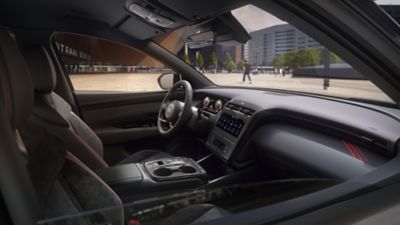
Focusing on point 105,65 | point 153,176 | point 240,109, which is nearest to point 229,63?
A: point 240,109

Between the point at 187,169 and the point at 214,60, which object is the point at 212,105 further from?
the point at 187,169

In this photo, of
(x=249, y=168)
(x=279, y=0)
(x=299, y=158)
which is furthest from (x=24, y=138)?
(x=249, y=168)

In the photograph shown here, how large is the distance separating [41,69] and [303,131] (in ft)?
4.44

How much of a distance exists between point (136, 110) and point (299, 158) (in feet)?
6.08

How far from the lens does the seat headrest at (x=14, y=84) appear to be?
0.82m

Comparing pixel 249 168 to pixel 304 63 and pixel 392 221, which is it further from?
pixel 392 221

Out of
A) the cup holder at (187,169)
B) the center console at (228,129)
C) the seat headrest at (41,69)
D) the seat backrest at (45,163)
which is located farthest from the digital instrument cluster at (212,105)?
the seat backrest at (45,163)

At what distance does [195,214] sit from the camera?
94cm

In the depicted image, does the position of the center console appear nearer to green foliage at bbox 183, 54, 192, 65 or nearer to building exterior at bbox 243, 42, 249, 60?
building exterior at bbox 243, 42, 249, 60

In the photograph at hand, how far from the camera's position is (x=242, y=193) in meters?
1.11

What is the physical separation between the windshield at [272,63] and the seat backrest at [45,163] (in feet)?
2.68

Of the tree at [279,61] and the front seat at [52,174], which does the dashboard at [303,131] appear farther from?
the front seat at [52,174]

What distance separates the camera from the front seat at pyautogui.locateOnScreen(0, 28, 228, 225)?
83 centimetres

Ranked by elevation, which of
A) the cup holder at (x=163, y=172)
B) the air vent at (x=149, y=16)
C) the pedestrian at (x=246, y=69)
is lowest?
the cup holder at (x=163, y=172)
